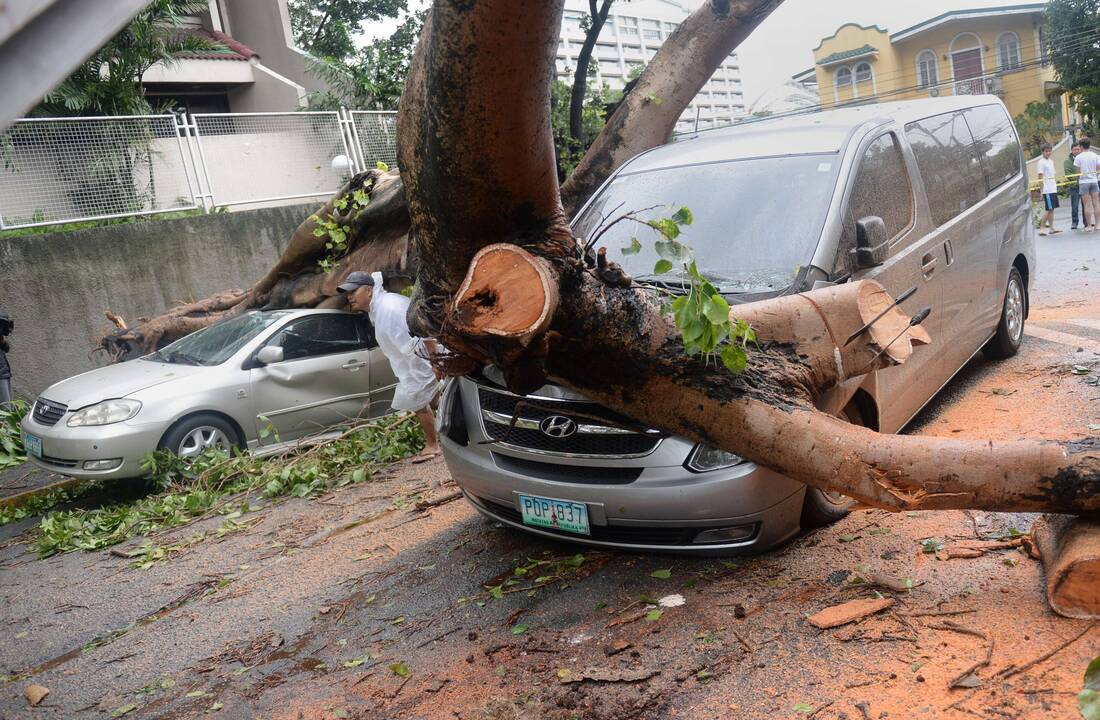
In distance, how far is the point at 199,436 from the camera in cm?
793

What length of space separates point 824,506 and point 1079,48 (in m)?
35.6

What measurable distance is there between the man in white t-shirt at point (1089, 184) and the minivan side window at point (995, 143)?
1161cm

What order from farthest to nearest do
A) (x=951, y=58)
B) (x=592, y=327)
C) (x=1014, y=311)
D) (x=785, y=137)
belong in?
(x=951, y=58), (x=1014, y=311), (x=785, y=137), (x=592, y=327)

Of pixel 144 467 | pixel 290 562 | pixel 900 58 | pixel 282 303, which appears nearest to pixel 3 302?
pixel 282 303

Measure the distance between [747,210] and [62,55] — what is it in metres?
3.32

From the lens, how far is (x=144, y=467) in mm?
7496

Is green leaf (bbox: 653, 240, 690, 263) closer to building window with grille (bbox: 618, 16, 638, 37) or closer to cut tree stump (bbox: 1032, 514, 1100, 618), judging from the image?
cut tree stump (bbox: 1032, 514, 1100, 618)

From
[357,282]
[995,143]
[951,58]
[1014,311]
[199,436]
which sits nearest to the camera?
[995,143]

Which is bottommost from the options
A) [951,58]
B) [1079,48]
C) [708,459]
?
[708,459]

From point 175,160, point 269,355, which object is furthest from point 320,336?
A: point 175,160

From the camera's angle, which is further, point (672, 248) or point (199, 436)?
point (199, 436)

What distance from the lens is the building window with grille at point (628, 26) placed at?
3049 inches

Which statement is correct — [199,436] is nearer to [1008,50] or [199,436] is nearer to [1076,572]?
[1076,572]

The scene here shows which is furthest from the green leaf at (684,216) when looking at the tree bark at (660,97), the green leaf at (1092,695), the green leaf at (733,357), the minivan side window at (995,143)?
the tree bark at (660,97)
